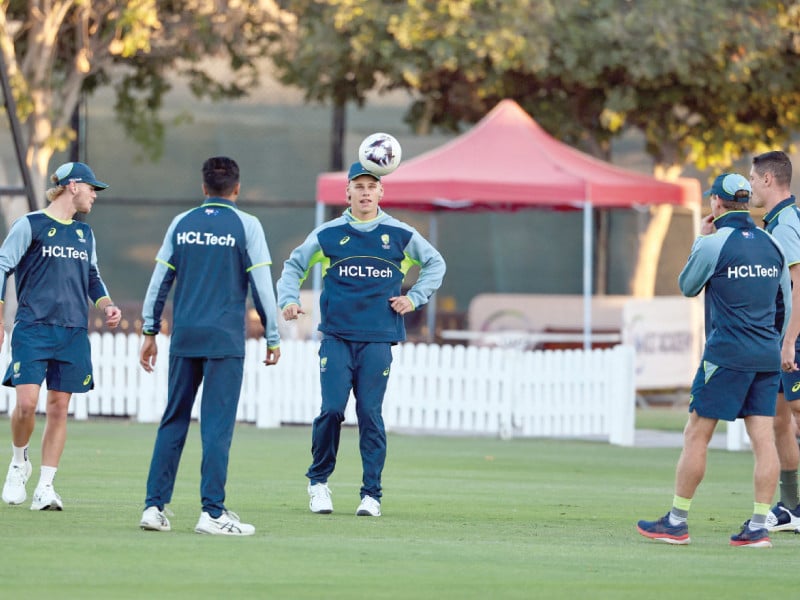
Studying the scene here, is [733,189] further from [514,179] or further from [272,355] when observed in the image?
[514,179]

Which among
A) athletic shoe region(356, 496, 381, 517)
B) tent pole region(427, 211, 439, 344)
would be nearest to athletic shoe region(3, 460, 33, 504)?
athletic shoe region(356, 496, 381, 517)

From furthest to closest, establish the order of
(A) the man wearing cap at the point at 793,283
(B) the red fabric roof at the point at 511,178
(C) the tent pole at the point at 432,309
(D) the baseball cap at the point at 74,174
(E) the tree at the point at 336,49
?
(C) the tent pole at the point at 432,309
(E) the tree at the point at 336,49
(B) the red fabric roof at the point at 511,178
(D) the baseball cap at the point at 74,174
(A) the man wearing cap at the point at 793,283

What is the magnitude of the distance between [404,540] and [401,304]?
5.55 ft

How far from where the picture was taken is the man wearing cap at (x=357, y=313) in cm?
980

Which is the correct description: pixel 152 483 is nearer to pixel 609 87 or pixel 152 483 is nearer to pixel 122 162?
pixel 609 87

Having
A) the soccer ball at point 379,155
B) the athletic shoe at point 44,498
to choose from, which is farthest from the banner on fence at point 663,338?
the athletic shoe at point 44,498

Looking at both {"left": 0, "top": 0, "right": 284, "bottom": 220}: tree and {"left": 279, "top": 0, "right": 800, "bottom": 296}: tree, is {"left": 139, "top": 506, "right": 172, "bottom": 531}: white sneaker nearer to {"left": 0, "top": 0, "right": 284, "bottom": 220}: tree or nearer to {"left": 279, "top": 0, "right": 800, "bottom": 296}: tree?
{"left": 0, "top": 0, "right": 284, "bottom": 220}: tree

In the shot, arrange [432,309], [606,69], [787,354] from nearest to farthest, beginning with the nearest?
[787,354]
[606,69]
[432,309]

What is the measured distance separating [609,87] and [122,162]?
8200mm

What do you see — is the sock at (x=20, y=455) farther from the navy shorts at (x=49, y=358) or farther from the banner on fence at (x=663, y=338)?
the banner on fence at (x=663, y=338)

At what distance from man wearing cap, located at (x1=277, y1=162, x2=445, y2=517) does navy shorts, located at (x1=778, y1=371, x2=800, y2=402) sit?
212cm

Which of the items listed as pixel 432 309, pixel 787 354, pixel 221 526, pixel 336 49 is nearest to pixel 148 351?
pixel 221 526

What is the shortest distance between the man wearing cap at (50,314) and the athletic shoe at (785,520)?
12.9 feet

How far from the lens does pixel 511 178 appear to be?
20422 millimetres
